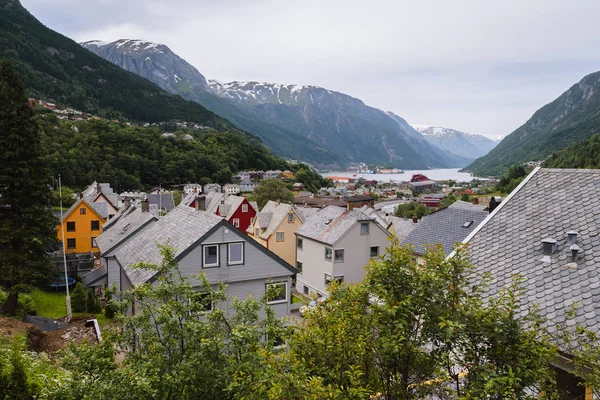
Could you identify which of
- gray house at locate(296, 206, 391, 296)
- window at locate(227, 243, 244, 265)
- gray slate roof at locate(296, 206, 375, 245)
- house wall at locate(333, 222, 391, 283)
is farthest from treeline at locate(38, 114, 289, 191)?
window at locate(227, 243, 244, 265)

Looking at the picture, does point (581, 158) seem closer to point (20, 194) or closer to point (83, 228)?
point (83, 228)

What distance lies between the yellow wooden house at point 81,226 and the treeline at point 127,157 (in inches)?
2563

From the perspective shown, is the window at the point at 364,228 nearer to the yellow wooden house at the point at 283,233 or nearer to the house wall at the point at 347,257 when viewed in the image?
the house wall at the point at 347,257

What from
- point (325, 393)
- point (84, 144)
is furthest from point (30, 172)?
point (84, 144)

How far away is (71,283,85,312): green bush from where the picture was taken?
3134cm

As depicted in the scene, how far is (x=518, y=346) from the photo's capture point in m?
5.08

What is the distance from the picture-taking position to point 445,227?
100ft

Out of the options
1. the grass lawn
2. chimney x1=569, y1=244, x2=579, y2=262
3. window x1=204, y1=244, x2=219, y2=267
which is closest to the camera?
chimney x1=569, y1=244, x2=579, y2=262

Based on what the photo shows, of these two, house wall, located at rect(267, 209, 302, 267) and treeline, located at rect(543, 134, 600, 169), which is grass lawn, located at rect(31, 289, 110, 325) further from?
treeline, located at rect(543, 134, 600, 169)

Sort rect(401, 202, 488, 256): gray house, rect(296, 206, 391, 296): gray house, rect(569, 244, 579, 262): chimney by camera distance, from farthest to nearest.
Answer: rect(296, 206, 391, 296): gray house < rect(401, 202, 488, 256): gray house < rect(569, 244, 579, 262): chimney

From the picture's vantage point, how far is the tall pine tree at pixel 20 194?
82.8 feet

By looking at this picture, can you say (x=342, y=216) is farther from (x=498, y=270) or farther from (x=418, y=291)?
(x=418, y=291)

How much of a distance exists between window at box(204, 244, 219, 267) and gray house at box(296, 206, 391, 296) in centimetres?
1609

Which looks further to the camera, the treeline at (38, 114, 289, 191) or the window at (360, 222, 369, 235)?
the treeline at (38, 114, 289, 191)
